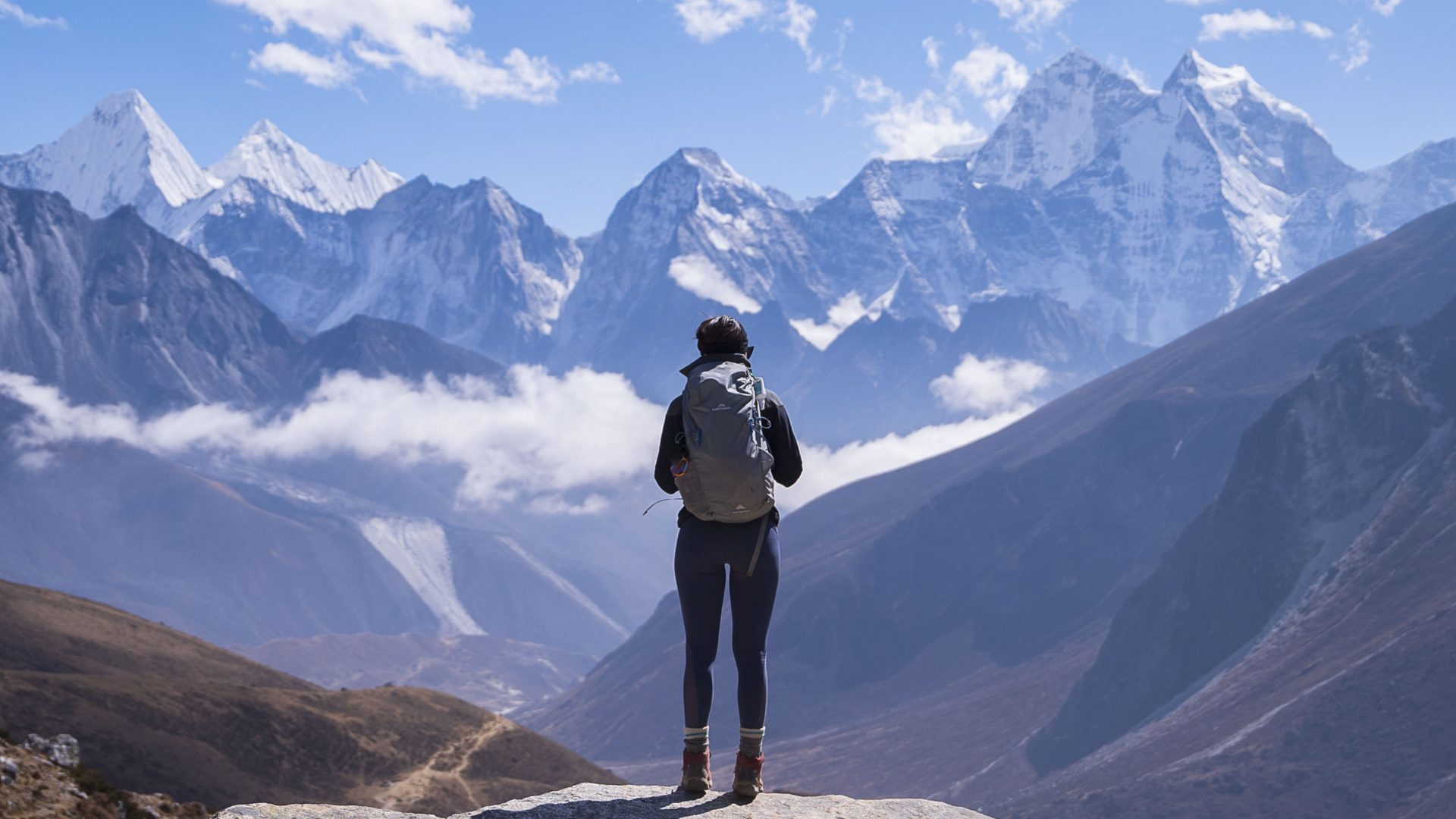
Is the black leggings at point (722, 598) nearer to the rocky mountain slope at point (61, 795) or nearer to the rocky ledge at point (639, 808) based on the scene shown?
the rocky ledge at point (639, 808)

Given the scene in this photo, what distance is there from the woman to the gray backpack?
27 millimetres

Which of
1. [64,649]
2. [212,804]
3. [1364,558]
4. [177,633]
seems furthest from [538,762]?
[1364,558]

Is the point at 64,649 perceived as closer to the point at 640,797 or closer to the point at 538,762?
the point at 538,762

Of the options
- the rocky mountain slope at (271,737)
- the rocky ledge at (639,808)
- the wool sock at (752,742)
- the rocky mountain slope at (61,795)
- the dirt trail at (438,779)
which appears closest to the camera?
the rocky ledge at (639,808)

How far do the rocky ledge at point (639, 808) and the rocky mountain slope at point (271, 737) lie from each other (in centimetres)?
8305

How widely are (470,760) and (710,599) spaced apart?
4092 inches

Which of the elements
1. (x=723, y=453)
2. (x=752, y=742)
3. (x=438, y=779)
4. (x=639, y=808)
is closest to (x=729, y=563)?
(x=723, y=453)

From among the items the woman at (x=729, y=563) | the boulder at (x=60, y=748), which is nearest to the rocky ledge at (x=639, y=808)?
the woman at (x=729, y=563)

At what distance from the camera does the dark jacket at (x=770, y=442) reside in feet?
54.0

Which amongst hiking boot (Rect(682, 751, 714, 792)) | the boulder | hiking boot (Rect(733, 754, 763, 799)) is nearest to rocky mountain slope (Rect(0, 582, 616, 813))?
the boulder

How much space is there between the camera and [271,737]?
112062mm

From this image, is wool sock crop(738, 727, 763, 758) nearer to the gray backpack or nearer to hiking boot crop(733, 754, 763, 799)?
hiking boot crop(733, 754, 763, 799)

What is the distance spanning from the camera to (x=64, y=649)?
140m

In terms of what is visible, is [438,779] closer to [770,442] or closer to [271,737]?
[271,737]
